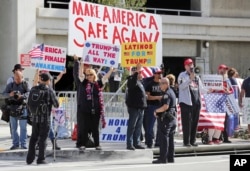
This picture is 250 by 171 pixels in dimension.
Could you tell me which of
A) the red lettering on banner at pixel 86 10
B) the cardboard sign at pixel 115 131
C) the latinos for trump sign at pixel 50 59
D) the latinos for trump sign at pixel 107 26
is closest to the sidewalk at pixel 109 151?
the cardboard sign at pixel 115 131

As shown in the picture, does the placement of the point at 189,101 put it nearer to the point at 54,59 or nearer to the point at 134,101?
the point at 134,101

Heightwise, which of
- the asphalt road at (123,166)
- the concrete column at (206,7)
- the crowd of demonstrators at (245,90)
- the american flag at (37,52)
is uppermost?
the concrete column at (206,7)

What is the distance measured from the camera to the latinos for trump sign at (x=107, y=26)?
53.8ft

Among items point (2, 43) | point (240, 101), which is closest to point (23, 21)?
point (2, 43)

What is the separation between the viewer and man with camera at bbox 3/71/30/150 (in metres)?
15.7

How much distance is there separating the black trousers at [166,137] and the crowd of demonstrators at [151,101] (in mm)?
1992

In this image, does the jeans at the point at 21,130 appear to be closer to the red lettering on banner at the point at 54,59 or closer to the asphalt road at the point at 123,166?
the asphalt road at the point at 123,166

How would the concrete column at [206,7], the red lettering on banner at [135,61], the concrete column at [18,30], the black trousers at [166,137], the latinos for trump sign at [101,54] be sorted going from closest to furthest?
the black trousers at [166,137]
the latinos for trump sign at [101,54]
the red lettering on banner at [135,61]
the concrete column at [18,30]
the concrete column at [206,7]

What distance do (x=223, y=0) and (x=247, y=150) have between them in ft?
77.1

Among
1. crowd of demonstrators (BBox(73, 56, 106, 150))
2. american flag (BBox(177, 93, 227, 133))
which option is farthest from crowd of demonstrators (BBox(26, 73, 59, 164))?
american flag (BBox(177, 93, 227, 133))

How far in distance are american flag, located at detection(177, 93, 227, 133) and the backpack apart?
5.29m

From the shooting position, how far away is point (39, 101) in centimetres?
1392

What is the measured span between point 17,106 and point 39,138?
198cm

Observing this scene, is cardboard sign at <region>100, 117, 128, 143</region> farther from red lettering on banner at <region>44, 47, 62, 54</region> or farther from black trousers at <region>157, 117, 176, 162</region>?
black trousers at <region>157, 117, 176, 162</region>
